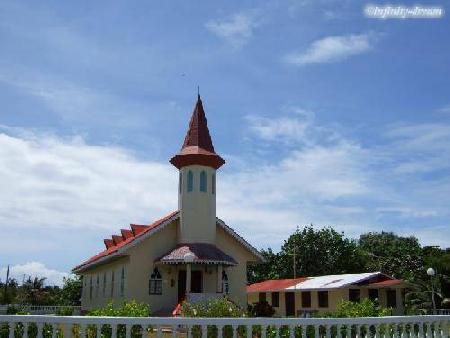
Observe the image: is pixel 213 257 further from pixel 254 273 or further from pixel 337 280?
pixel 254 273

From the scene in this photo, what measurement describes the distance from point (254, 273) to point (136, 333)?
5269 cm

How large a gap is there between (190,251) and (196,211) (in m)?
2.53

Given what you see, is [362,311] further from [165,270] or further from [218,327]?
[165,270]

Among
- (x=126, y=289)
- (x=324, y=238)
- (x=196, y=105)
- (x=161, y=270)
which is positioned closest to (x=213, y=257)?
(x=161, y=270)

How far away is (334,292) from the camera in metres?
38.1

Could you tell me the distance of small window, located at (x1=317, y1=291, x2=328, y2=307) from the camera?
39.2 metres

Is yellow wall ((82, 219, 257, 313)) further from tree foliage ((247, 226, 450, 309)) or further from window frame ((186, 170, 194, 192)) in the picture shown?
tree foliage ((247, 226, 450, 309))

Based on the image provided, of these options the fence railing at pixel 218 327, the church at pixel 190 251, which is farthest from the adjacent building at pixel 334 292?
the fence railing at pixel 218 327

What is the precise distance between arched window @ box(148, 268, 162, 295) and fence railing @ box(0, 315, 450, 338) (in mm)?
17701

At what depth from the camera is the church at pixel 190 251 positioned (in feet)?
84.4

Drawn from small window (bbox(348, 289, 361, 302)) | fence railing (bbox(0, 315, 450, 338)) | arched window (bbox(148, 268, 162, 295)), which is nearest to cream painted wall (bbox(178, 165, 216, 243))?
arched window (bbox(148, 268, 162, 295))

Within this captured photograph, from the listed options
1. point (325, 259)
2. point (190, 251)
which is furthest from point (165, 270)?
point (325, 259)

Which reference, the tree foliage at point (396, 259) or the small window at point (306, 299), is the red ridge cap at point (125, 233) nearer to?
the small window at point (306, 299)

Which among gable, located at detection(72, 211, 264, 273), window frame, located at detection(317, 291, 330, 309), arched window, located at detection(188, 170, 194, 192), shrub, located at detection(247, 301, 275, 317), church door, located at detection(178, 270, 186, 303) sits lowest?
shrub, located at detection(247, 301, 275, 317)
